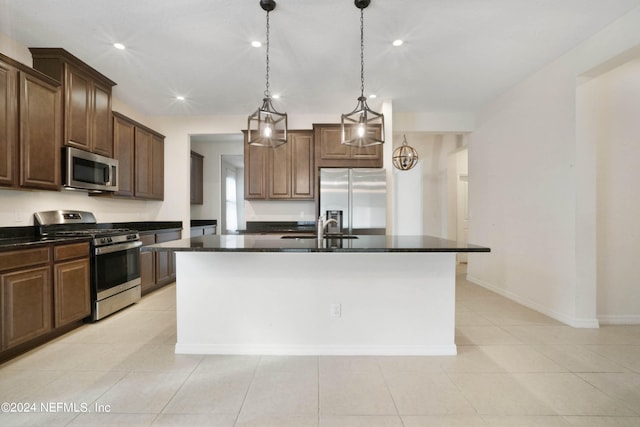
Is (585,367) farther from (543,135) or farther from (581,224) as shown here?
(543,135)

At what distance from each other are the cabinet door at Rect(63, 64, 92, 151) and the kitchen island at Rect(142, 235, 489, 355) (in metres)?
2.06

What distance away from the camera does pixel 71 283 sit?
267 centimetres

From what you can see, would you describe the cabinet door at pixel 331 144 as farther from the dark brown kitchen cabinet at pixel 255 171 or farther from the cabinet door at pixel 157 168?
the cabinet door at pixel 157 168

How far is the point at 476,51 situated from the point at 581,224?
6.72 feet

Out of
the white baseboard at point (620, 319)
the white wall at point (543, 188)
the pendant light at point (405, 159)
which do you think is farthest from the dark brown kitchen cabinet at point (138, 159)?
the white baseboard at point (620, 319)

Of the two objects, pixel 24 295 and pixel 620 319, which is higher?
pixel 24 295

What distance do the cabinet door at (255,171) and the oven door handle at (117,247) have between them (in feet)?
5.52

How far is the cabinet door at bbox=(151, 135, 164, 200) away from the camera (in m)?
4.41

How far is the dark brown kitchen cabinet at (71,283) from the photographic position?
2539 mm

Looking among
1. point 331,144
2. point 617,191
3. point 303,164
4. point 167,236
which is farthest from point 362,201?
point 167,236

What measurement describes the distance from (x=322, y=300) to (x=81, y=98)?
Answer: 3.43m

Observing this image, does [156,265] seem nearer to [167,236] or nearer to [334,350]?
[167,236]

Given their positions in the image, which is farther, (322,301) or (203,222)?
(203,222)

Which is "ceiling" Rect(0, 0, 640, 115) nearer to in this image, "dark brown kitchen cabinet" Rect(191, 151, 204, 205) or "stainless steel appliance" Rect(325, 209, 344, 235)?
"stainless steel appliance" Rect(325, 209, 344, 235)
